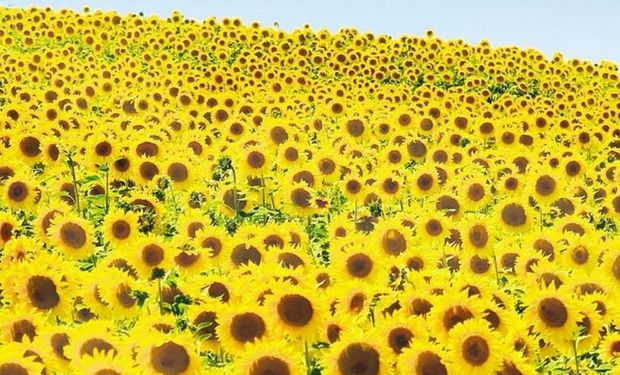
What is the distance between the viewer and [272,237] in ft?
25.4

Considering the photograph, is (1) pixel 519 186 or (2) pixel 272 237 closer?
(2) pixel 272 237

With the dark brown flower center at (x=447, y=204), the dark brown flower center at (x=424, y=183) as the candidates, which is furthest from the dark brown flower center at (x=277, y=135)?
the dark brown flower center at (x=447, y=204)

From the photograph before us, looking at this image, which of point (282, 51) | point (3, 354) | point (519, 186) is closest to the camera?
Result: point (3, 354)

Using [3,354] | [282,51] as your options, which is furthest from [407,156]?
[282,51]

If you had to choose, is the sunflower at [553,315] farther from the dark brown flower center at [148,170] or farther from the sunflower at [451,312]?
the dark brown flower center at [148,170]

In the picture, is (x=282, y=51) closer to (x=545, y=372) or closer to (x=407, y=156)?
(x=407, y=156)

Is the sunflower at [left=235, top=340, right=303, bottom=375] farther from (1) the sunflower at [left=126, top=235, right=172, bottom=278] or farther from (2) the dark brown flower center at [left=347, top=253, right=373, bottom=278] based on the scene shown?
(2) the dark brown flower center at [left=347, top=253, right=373, bottom=278]

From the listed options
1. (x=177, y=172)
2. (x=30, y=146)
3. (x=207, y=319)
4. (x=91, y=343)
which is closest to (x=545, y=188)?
(x=177, y=172)

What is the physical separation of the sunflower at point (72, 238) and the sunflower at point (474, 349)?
3.95 meters

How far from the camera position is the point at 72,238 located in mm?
8016

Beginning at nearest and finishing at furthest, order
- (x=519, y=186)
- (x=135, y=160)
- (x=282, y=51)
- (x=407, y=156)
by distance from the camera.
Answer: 1. (x=135, y=160)
2. (x=519, y=186)
3. (x=407, y=156)
4. (x=282, y=51)

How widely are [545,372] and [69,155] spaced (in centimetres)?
533

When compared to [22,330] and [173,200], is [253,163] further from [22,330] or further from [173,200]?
[22,330]

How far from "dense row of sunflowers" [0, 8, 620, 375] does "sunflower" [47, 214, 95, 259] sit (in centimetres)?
2
